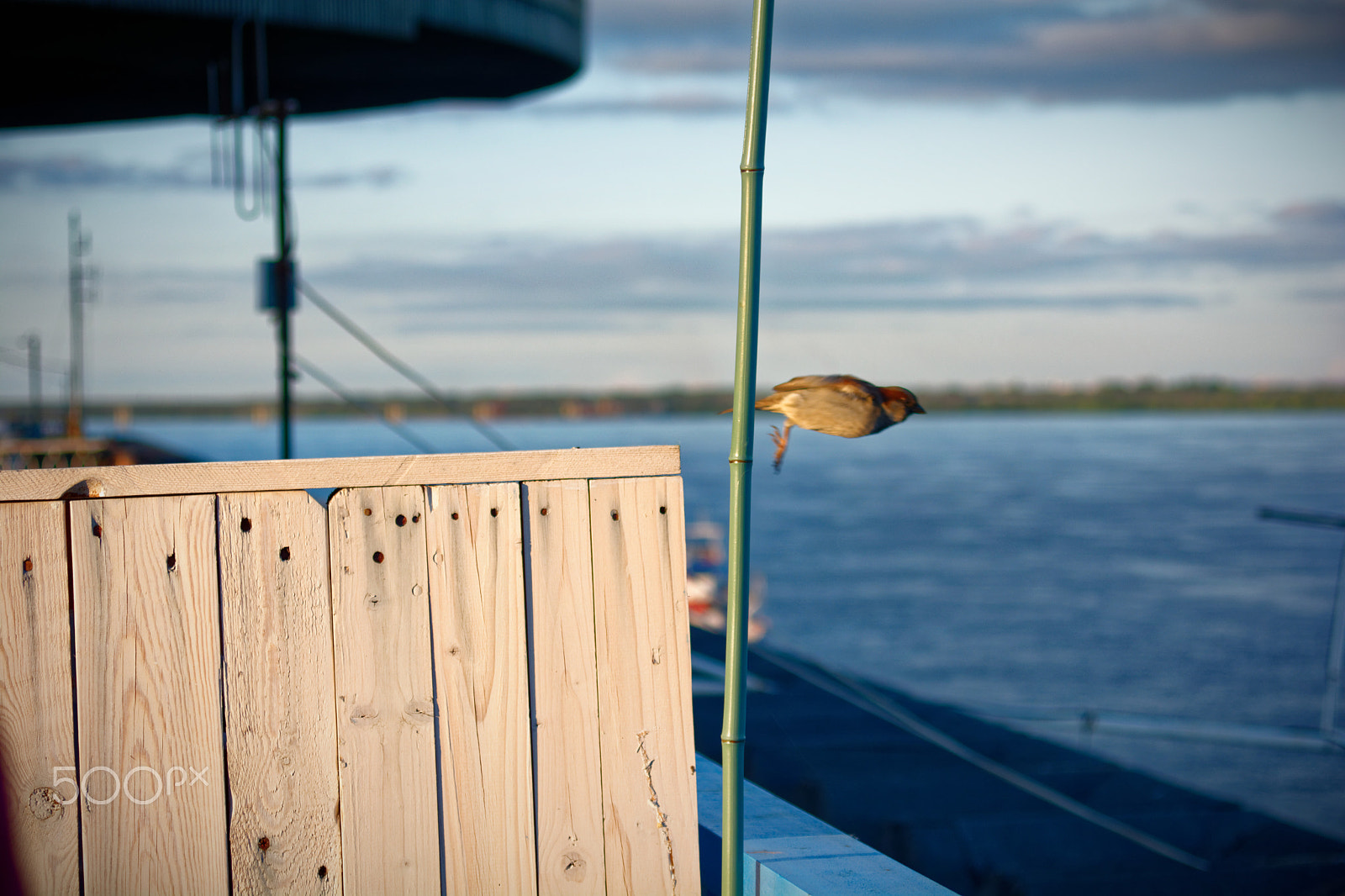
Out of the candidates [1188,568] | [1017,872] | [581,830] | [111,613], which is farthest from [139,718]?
[1188,568]

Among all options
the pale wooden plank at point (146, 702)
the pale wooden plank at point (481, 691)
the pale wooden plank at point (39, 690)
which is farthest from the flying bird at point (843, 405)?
the pale wooden plank at point (39, 690)

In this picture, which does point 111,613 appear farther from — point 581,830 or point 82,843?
point 581,830

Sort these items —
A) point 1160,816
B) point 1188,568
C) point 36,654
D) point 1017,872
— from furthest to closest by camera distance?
point 1188,568, point 1160,816, point 1017,872, point 36,654

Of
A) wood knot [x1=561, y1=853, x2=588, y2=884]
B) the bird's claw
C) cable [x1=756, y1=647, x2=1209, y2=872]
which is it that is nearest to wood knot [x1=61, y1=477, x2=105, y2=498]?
wood knot [x1=561, y1=853, x2=588, y2=884]

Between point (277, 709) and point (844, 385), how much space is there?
1659 millimetres

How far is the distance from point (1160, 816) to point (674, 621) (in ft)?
37.8

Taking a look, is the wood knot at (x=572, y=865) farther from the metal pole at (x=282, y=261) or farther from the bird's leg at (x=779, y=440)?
the metal pole at (x=282, y=261)

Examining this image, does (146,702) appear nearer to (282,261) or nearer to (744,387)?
(744,387)

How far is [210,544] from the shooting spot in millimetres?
2832

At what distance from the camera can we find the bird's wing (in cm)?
272

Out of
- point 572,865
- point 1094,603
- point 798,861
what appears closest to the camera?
point 572,865

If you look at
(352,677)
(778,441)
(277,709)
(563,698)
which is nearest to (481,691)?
(563,698)

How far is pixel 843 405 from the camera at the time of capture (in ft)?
8.96

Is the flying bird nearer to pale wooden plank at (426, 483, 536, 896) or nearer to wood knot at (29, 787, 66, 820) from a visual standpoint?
pale wooden plank at (426, 483, 536, 896)
